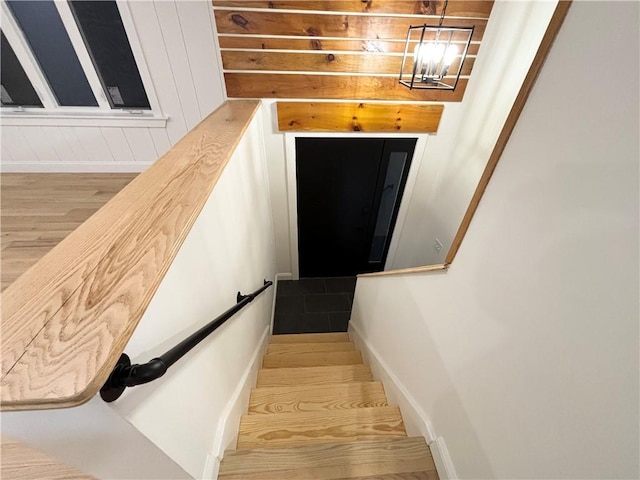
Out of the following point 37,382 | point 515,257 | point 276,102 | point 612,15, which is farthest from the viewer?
point 276,102

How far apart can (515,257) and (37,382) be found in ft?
3.23

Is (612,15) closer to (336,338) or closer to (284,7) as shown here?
(284,7)

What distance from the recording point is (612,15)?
0.47 metres

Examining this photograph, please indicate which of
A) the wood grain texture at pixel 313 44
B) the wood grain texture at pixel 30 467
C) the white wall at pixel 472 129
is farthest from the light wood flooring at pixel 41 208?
the white wall at pixel 472 129

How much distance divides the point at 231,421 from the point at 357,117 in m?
2.31

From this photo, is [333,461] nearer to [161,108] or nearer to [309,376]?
[309,376]

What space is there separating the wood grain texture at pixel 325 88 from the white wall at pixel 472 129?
0.20m

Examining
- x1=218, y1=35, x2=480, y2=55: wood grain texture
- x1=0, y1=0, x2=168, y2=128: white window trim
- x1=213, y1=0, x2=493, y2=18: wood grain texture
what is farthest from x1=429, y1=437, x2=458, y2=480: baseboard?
x1=0, y1=0, x2=168, y2=128: white window trim

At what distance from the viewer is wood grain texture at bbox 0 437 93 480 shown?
0.84m

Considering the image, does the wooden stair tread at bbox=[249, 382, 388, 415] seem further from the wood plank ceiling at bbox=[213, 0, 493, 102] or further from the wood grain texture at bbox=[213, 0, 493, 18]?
the wood grain texture at bbox=[213, 0, 493, 18]

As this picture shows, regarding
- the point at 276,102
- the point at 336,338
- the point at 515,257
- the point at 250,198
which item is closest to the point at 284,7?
the point at 276,102

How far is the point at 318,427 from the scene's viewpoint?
4.48ft

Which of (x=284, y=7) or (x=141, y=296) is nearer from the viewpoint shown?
(x=141, y=296)

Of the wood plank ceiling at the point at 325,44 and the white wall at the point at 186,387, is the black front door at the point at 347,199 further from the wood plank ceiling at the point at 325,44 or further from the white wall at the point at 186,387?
the white wall at the point at 186,387
